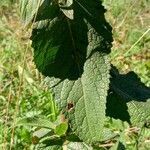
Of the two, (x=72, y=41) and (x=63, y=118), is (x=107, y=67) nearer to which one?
(x=72, y=41)

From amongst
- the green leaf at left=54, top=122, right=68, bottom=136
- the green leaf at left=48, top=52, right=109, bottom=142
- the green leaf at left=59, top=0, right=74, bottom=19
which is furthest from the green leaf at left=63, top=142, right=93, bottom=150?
the green leaf at left=59, top=0, right=74, bottom=19

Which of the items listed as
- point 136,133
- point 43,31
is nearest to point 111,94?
point 43,31

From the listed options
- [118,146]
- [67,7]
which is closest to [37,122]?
[118,146]

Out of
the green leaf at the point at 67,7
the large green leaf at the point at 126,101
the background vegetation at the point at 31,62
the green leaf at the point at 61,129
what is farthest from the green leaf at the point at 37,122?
the background vegetation at the point at 31,62

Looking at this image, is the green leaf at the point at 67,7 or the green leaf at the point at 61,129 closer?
the green leaf at the point at 67,7

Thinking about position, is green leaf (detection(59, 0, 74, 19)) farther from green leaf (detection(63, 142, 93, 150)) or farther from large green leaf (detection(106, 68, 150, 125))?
green leaf (detection(63, 142, 93, 150))

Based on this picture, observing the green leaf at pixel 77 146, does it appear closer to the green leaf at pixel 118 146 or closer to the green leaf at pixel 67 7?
the green leaf at pixel 118 146
